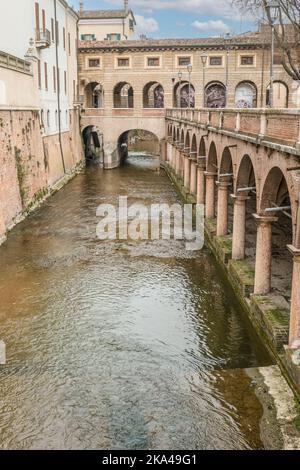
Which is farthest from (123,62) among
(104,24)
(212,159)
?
(212,159)

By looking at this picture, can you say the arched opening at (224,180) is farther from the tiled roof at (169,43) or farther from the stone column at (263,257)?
the tiled roof at (169,43)

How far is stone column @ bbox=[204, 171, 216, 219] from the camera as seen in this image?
1024 inches

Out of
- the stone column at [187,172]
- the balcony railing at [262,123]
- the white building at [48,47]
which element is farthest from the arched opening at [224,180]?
the stone column at [187,172]

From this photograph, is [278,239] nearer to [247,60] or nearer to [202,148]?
[202,148]

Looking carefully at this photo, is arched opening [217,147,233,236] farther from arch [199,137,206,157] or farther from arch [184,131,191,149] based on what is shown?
arch [184,131,191,149]

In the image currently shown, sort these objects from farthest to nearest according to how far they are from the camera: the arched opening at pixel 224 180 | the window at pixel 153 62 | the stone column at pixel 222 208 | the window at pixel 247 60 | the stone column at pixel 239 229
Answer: the window at pixel 153 62, the window at pixel 247 60, the stone column at pixel 222 208, the arched opening at pixel 224 180, the stone column at pixel 239 229

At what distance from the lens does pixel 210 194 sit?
26.1 m

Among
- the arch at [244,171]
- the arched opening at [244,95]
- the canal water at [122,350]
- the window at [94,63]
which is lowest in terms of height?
the canal water at [122,350]

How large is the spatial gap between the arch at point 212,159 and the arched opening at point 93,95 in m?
32.3

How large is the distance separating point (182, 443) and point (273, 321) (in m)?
4.51

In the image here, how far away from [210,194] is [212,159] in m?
1.68

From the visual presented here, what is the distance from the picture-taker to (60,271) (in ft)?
67.6

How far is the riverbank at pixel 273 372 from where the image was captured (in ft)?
34.4

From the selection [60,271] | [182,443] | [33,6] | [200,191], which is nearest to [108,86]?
[33,6]
